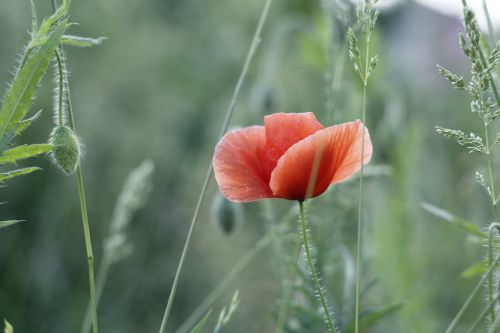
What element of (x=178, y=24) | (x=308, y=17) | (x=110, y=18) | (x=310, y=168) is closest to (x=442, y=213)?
(x=310, y=168)

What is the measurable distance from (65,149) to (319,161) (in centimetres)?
27

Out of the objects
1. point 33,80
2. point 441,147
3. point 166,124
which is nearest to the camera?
point 33,80

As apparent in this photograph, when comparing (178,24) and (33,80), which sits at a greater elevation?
(178,24)

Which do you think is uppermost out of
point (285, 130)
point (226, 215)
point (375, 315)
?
point (285, 130)

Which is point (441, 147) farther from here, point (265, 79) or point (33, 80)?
point (33, 80)

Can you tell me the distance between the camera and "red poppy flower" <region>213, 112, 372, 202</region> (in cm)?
67

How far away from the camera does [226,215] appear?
4.01 ft

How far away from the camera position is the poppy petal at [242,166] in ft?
2.29

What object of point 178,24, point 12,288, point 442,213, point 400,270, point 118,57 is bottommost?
point 12,288

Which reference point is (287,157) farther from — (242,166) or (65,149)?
(65,149)

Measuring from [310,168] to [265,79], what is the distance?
37.2 inches

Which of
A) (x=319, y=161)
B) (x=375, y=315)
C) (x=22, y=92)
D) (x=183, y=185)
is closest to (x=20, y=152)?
(x=22, y=92)

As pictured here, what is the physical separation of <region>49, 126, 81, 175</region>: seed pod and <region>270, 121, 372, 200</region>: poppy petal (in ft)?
0.73

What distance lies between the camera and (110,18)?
11.1ft
